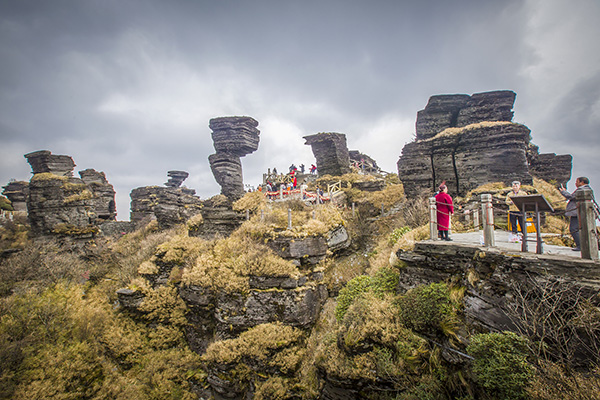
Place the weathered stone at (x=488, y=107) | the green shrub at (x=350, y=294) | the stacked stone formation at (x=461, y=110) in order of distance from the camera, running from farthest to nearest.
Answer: the stacked stone formation at (x=461, y=110) < the weathered stone at (x=488, y=107) < the green shrub at (x=350, y=294)

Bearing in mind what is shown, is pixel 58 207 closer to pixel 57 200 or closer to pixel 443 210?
pixel 57 200

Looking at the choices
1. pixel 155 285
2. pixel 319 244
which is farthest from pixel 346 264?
pixel 155 285

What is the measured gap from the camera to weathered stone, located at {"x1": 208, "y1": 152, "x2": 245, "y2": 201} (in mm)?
19375

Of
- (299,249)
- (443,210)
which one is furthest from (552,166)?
(299,249)

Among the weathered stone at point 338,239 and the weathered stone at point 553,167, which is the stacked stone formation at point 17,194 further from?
the weathered stone at point 553,167

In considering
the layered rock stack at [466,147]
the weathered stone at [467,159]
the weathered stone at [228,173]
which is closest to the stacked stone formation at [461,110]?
the layered rock stack at [466,147]

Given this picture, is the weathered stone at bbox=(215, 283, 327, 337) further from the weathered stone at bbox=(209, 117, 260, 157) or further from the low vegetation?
the weathered stone at bbox=(209, 117, 260, 157)

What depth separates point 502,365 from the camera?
Result: 13.5ft

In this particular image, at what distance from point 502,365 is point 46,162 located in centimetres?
4031

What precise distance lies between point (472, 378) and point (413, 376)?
5.15 feet

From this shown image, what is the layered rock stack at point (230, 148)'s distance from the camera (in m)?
19.3

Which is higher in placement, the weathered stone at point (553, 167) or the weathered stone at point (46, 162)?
the weathered stone at point (46, 162)

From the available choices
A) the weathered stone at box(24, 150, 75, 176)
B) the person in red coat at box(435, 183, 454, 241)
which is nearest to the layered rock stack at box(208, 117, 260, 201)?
the person in red coat at box(435, 183, 454, 241)

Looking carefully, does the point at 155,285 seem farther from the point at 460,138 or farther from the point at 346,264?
the point at 460,138
